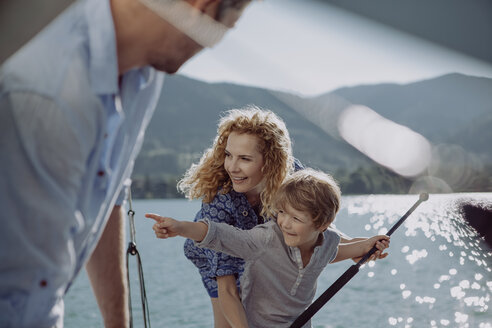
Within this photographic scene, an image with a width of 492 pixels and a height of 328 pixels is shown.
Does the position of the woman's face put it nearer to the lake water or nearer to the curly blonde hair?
the curly blonde hair

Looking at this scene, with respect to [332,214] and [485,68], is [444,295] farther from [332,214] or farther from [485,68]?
[332,214]

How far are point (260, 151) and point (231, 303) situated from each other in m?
0.33

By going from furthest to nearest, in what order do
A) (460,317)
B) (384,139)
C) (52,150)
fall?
(460,317) < (384,139) < (52,150)

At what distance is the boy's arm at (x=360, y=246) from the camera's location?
116cm

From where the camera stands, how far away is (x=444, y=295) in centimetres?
774

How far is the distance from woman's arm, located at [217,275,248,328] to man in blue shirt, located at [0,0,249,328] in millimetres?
556

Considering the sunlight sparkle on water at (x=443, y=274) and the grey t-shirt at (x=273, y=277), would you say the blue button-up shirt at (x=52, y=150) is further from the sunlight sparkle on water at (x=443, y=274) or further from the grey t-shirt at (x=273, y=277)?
the sunlight sparkle on water at (x=443, y=274)

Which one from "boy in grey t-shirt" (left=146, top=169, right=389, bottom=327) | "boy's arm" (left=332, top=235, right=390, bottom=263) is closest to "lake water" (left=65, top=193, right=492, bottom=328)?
"boy's arm" (left=332, top=235, right=390, bottom=263)

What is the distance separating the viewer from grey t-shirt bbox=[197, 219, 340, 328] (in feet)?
3.56

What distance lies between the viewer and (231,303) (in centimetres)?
107

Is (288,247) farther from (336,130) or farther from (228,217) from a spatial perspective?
(336,130)

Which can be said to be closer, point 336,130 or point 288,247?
point 288,247

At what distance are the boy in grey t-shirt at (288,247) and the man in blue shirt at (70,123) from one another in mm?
512

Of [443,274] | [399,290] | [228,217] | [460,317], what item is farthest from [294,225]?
[443,274]
